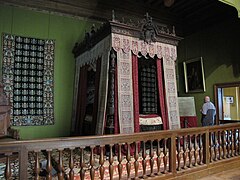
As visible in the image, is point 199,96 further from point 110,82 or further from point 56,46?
point 56,46

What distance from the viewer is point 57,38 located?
6398 mm

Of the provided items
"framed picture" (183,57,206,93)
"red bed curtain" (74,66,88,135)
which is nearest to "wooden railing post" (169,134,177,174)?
"red bed curtain" (74,66,88,135)

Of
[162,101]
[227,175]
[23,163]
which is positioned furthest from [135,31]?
[23,163]

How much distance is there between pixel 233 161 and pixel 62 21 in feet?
18.3

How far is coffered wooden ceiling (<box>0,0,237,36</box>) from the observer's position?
6.33m

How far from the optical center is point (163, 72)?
4980 millimetres

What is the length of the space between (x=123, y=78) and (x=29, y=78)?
290 cm

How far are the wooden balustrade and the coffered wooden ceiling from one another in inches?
158

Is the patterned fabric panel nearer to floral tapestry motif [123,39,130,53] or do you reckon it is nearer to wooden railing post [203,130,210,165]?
floral tapestry motif [123,39,130,53]

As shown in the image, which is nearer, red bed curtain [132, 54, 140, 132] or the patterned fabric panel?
red bed curtain [132, 54, 140, 132]

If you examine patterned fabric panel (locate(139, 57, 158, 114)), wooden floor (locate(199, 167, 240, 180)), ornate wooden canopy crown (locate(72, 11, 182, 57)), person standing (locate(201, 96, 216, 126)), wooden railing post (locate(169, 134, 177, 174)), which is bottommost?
wooden floor (locate(199, 167, 240, 180))

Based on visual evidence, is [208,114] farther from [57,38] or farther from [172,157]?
[57,38]

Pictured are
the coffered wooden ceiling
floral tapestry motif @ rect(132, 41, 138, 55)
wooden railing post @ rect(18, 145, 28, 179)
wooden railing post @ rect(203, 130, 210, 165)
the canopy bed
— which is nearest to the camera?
wooden railing post @ rect(18, 145, 28, 179)

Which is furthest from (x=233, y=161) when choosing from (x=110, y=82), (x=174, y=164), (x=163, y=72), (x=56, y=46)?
(x=56, y=46)
